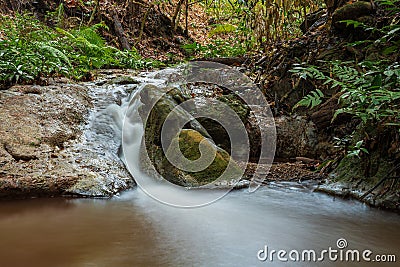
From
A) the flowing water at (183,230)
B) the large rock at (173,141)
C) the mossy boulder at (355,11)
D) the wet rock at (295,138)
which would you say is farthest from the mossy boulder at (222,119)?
Result: the mossy boulder at (355,11)

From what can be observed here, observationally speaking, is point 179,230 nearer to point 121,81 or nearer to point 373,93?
point 373,93

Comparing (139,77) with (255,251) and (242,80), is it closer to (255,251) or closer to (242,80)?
(242,80)

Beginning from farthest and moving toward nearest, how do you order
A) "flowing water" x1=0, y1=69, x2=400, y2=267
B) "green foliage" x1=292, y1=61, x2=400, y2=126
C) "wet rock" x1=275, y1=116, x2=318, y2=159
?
"wet rock" x1=275, y1=116, x2=318, y2=159 < "green foliage" x1=292, y1=61, x2=400, y2=126 < "flowing water" x1=0, y1=69, x2=400, y2=267

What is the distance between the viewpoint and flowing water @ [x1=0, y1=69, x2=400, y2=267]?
191cm

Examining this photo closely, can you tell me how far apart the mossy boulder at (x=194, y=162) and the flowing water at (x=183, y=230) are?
1.21 feet

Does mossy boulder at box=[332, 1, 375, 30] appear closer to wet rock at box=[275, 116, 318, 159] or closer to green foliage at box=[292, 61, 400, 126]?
wet rock at box=[275, 116, 318, 159]

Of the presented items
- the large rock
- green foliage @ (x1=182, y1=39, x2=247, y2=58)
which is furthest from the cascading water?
green foliage @ (x1=182, y1=39, x2=247, y2=58)

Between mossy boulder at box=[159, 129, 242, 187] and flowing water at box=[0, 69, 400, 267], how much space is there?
0.37 m

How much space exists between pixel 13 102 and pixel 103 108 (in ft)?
3.98

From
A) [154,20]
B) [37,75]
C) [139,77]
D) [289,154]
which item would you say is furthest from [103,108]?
[154,20]

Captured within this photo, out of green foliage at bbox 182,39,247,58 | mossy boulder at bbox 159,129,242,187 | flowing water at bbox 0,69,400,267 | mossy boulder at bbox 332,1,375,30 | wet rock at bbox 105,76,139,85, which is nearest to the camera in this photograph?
flowing water at bbox 0,69,400,267

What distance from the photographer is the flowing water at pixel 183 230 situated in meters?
1.91

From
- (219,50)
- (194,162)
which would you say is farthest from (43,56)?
(219,50)

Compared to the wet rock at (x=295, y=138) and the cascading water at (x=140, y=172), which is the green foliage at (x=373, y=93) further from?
the wet rock at (x=295, y=138)
